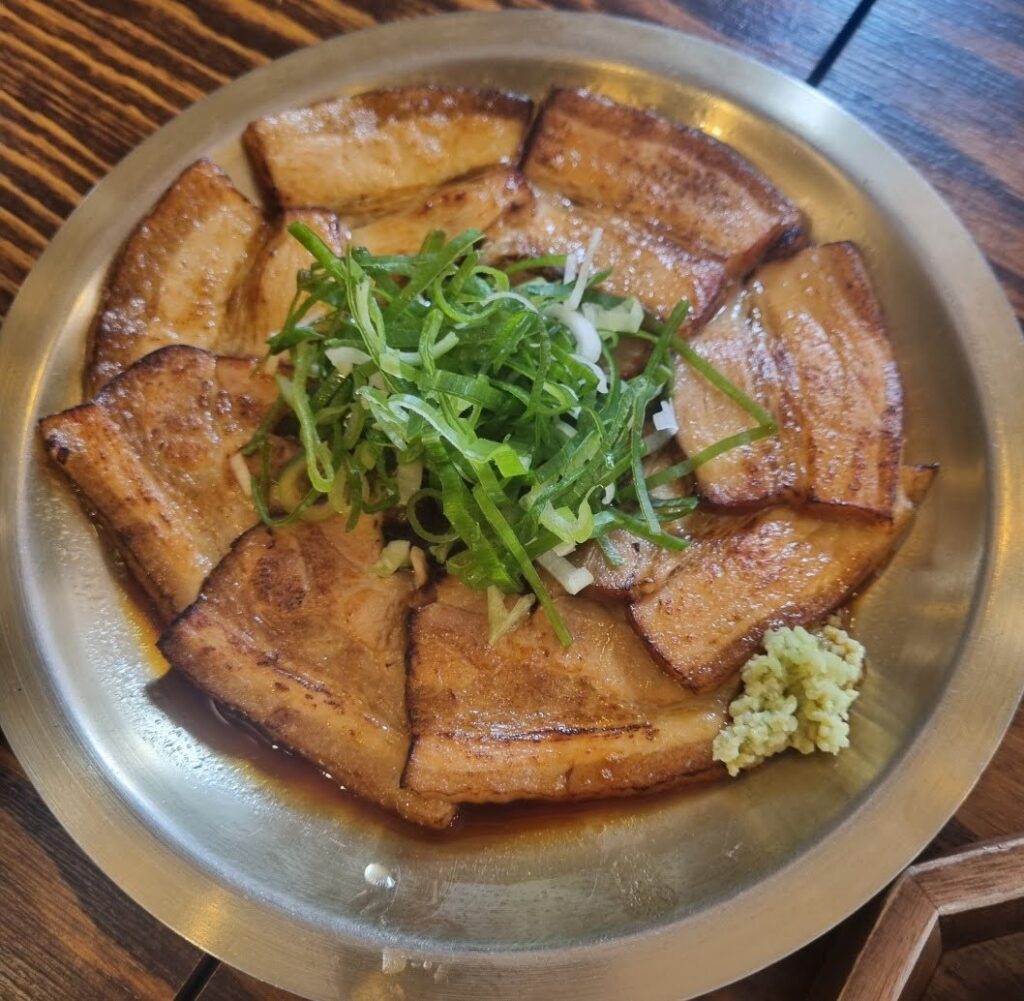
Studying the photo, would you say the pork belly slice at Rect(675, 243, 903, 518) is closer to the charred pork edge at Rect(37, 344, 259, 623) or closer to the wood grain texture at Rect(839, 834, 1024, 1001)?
the wood grain texture at Rect(839, 834, 1024, 1001)

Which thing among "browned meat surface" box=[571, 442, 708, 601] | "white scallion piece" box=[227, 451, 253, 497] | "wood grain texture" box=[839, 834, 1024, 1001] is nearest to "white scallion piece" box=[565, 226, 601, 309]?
"browned meat surface" box=[571, 442, 708, 601]

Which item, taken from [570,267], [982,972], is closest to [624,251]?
[570,267]

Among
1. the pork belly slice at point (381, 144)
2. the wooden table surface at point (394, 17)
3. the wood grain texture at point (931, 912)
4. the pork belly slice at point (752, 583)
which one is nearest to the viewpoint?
the wood grain texture at point (931, 912)

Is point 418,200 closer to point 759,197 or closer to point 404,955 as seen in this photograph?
point 759,197

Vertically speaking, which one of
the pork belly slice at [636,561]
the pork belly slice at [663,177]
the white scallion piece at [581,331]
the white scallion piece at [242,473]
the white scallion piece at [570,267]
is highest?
the pork belly slice at [663,177]

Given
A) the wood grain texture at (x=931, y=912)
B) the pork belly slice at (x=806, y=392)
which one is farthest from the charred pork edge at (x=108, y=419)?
the wood grain texture at (x=931, y=912)

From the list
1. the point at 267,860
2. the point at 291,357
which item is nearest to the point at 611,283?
the point at 291,357

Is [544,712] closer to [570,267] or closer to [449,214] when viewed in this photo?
[570,267]

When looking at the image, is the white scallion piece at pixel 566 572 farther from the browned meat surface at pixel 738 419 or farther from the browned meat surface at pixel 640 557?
the browned meat surface at pixel 738 419
